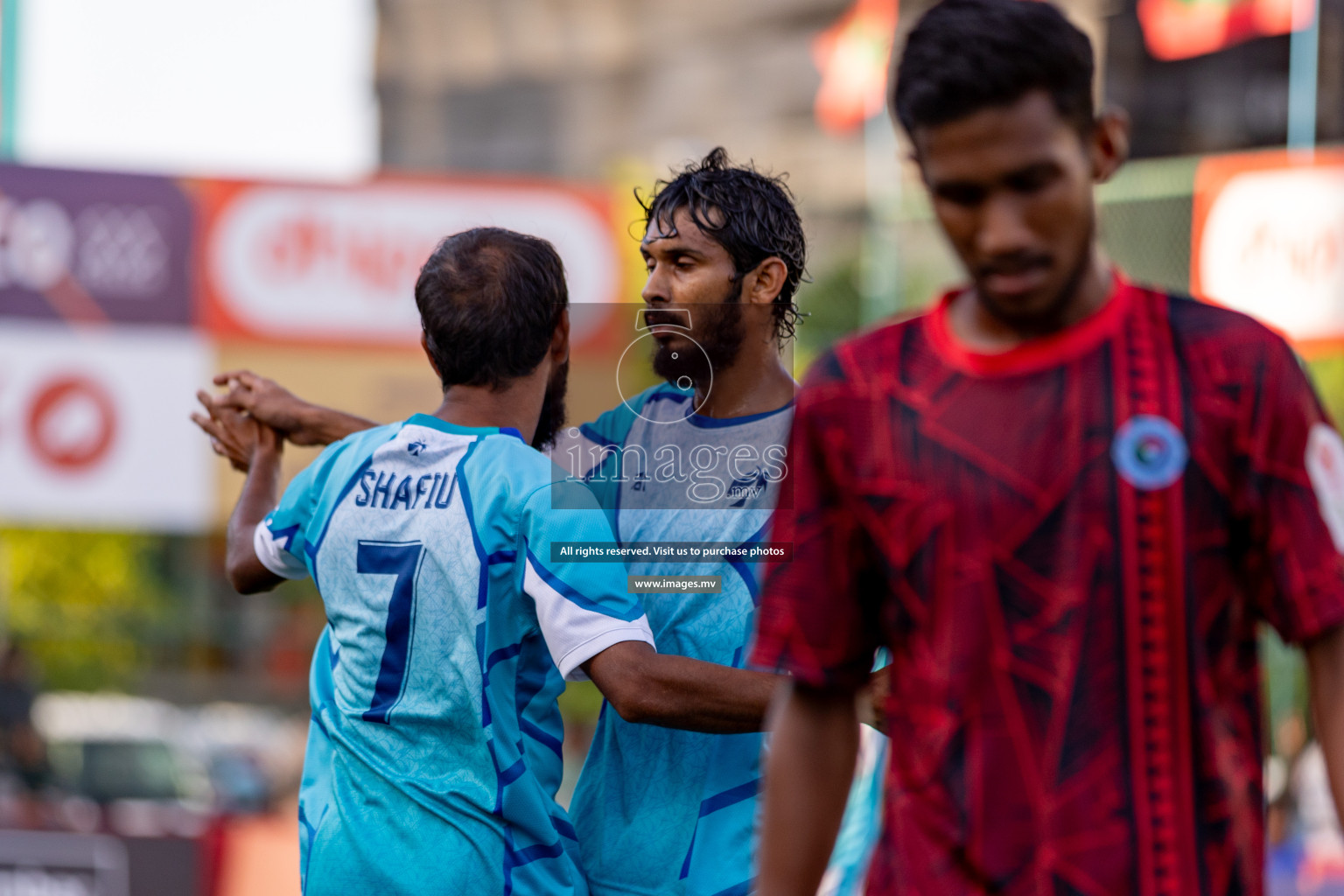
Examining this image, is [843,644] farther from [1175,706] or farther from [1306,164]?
[1306,164]

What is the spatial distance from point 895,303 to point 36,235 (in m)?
6.18

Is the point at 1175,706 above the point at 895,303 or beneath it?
beneath

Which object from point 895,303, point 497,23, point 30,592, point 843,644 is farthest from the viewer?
point 497,23

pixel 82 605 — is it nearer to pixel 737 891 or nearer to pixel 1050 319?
pixel 737 891

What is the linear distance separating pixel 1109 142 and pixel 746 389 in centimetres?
120

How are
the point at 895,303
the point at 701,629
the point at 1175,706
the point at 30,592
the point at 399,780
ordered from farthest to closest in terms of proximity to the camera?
1. the point at 30,592
2. the point at 895,303
3. the point at 701,629
4. the point at 399,780
5. the point at 1175,706

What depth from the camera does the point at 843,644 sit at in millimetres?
1862

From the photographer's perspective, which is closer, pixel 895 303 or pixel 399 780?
pixel 399 780

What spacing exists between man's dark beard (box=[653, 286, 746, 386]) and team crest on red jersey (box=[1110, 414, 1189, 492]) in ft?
4.21

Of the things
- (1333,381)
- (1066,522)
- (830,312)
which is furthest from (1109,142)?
(1333,381)

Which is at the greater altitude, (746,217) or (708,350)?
(746,217)

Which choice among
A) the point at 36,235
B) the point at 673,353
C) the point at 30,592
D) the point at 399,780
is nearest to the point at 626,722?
the point at 399,780

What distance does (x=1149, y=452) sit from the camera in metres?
1.68

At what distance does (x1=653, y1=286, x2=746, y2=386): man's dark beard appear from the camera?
2.90 meters
